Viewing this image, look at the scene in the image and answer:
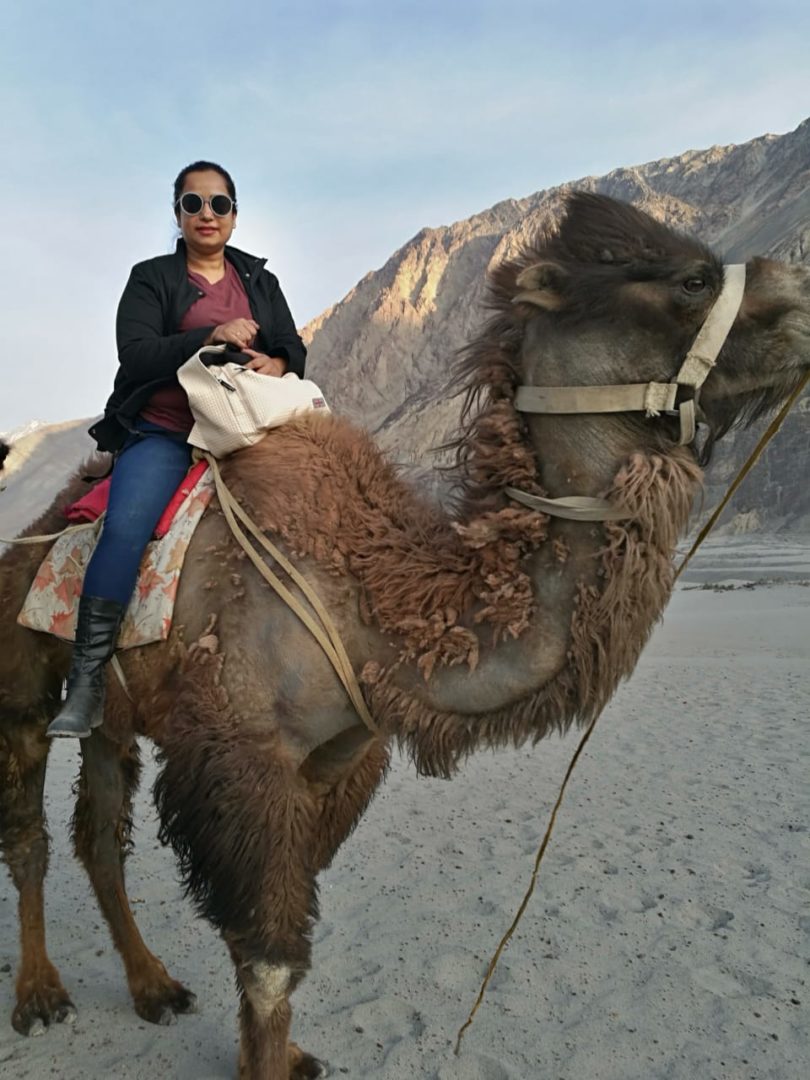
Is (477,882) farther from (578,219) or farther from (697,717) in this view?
(697,717)

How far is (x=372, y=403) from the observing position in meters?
60.9

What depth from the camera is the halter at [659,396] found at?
7.86 ft

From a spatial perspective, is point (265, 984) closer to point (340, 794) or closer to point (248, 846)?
point (248, 846)

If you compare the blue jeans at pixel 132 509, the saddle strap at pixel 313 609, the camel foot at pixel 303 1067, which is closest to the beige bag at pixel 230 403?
the blue jeans at pixel 132 509

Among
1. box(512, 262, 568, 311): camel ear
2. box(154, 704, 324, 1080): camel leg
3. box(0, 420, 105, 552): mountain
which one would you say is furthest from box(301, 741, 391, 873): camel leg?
box(0, 420, 105, 552): mountain

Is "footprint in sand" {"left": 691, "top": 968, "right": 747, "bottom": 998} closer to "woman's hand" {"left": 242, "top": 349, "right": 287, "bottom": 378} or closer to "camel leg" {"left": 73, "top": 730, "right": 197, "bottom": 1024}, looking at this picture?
"camel leg" {"left": 73, "top": 730, "right": 197, "bottom": 1024}

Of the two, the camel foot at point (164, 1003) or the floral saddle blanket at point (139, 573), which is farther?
the camel foot at point (164, 1003)

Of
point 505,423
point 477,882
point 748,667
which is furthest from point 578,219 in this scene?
point 748,667

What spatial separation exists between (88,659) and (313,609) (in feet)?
2.69

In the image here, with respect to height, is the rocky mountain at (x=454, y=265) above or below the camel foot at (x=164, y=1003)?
above

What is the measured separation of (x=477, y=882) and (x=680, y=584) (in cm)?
2092

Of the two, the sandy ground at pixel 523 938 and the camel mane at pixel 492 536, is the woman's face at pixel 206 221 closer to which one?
the camel mane at pixel 492 536

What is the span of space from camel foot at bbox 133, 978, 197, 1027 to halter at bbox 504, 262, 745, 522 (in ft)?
8.98

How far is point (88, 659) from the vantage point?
289 cm
